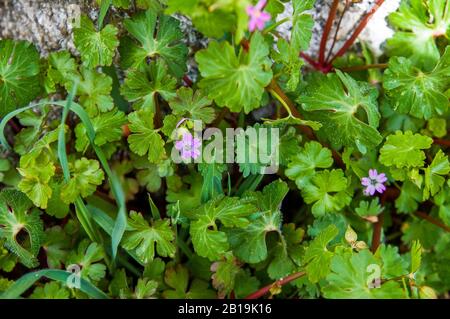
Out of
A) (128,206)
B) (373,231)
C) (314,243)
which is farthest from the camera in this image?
(128,206)

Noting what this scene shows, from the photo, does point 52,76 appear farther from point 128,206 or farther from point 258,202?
point 258,202

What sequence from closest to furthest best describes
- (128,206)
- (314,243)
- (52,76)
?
(314,243) → (52,76) → (128,206)

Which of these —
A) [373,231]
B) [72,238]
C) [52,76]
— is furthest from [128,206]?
[373,231]

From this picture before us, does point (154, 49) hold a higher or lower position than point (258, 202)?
higher

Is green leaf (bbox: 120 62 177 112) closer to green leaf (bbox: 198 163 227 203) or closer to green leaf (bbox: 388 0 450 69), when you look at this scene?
green leaf (bbox: 198 163 227 203)

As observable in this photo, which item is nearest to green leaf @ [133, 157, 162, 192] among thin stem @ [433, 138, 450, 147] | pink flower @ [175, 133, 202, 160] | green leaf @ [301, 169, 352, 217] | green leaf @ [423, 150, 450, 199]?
pink flower @ [175, 133, 202, 160]

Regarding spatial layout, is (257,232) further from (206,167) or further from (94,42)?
(94,42)

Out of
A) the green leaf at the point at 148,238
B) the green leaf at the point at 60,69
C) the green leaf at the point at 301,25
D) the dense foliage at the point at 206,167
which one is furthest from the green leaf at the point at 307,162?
the green leaf at the point at 60,69
